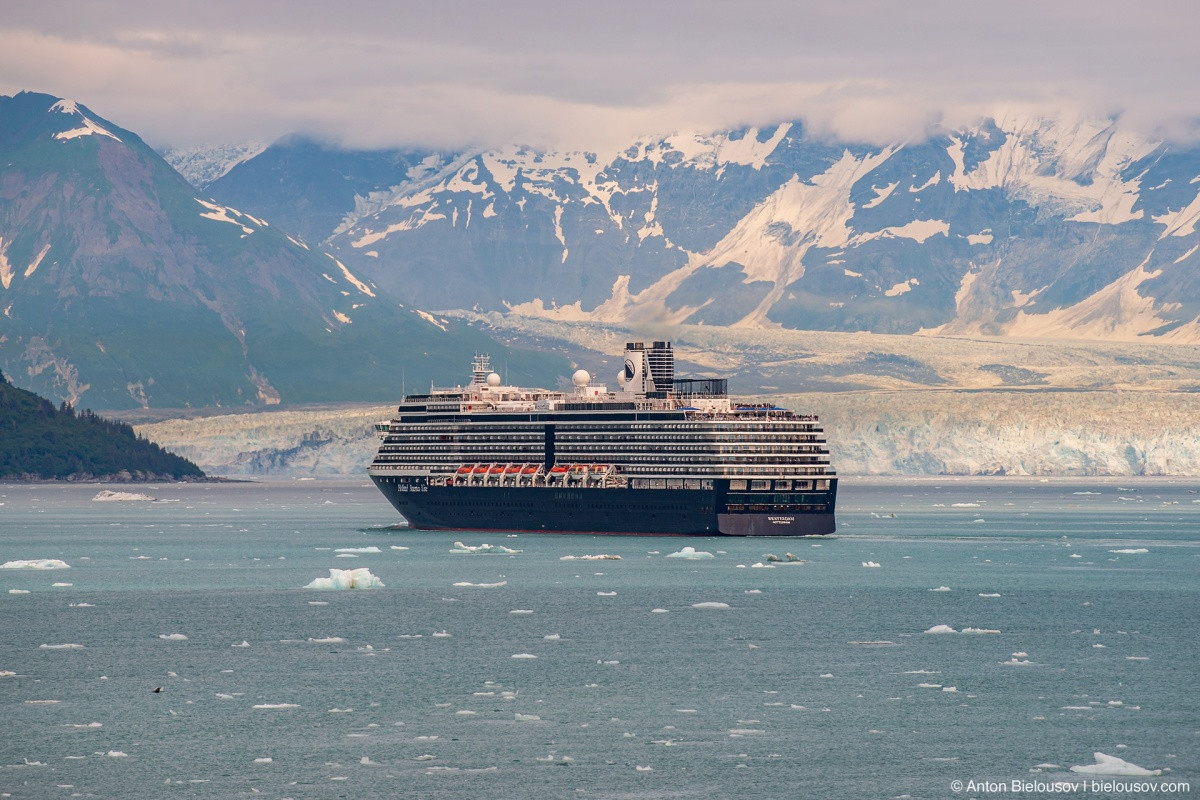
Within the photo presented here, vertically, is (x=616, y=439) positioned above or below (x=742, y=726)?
above

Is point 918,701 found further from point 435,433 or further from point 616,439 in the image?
point 435,433

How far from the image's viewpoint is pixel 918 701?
199ft

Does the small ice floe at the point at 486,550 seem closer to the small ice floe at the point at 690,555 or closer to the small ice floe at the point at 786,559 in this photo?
the small ice floe at the point at 690,555

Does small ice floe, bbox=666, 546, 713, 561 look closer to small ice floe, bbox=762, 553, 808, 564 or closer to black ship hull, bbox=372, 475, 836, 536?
small ice floe, bbox=762, 553, 808, 564

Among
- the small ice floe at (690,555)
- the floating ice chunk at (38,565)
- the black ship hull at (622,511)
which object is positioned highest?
the black ship hull at (622,511)

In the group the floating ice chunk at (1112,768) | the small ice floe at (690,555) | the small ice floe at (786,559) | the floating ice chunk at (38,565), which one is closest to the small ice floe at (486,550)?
the small ice floe at (690,555)

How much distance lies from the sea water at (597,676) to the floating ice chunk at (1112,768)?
0.93 ft

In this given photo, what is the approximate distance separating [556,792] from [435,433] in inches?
3804

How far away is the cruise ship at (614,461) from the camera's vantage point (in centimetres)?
12750

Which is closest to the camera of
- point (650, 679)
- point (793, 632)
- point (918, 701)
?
point (918, 701)

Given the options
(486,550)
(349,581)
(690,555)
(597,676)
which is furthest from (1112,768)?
(486,550)

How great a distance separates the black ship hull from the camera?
12725cm

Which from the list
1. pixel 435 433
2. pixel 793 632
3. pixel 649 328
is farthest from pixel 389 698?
pixel 649 328

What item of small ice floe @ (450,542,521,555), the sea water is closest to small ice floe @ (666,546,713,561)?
the sea water
